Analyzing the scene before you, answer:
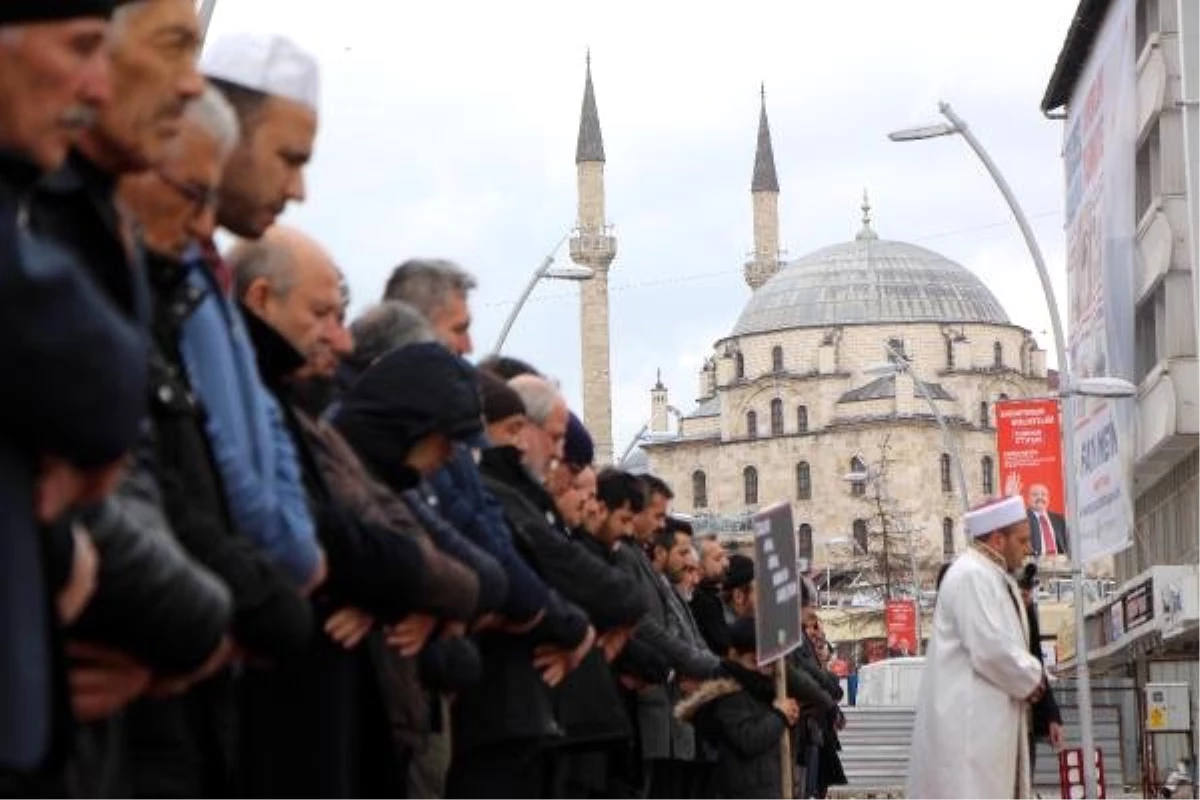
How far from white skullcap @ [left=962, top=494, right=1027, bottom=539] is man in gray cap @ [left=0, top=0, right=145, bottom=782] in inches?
477

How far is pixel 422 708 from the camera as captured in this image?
7.56 m

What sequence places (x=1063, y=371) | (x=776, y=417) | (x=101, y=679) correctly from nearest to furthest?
(x=101, y=679) < (x=1063, y=371) < (x=776, y=417)

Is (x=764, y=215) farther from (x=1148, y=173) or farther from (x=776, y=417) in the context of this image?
(x=1148, y=173)

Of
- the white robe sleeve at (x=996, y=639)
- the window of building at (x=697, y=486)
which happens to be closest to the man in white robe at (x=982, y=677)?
the white robe sleeve at (x=996, y=639)

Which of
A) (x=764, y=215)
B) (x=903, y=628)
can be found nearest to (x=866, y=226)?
(x=764, y=215)

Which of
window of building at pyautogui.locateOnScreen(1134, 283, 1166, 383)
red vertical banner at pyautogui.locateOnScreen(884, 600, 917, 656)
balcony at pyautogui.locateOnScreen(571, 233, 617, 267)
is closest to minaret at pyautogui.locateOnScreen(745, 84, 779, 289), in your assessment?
balcony at pyautogui.locateOnScreen(571, 233, 617, 267)

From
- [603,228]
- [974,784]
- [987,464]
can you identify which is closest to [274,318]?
[974,784]

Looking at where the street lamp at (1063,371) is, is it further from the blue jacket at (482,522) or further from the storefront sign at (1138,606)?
the blue jacket at (482,522)

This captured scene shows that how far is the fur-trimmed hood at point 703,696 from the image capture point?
15016mm

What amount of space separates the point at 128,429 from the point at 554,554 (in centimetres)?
615

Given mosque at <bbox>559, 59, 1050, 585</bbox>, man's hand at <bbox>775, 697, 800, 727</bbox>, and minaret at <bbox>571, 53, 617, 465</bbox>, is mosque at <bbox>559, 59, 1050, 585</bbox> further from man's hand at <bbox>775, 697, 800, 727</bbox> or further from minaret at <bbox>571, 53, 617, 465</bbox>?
man's hand at <bbox>775, 697, 800, 727</bbox>

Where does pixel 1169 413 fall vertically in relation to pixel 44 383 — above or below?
above

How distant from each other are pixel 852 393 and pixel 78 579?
6979 inches

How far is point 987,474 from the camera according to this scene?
183125mm
